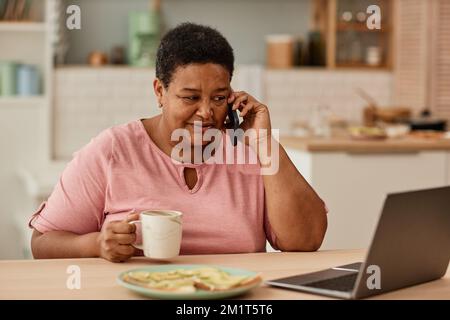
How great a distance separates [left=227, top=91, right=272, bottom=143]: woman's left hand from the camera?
2.05 metres

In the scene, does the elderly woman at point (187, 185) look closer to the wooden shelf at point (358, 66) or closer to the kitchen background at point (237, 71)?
the kitchen background at point (237, 71)

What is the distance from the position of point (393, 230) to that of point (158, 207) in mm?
662

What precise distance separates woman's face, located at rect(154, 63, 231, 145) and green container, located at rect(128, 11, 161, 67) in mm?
3226

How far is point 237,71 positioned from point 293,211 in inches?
132

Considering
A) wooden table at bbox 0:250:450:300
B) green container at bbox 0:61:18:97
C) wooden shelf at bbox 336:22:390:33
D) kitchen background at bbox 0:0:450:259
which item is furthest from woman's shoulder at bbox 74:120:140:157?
wooden shelf at bbox 336:22:390:33

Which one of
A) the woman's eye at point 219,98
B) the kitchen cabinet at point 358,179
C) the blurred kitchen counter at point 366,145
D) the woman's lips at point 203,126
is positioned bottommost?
the kitchen cabinet at point 358,179

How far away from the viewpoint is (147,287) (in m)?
1.40

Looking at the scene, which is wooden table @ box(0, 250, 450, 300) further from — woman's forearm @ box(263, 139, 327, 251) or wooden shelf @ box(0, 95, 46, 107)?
wooden shelf @ box(0, 95, 46, 107)

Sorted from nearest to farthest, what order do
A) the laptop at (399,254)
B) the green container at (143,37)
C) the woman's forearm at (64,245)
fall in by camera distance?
the laptop at (399,254) → the woman's forearm at (64,245) → the green container at (143,37)

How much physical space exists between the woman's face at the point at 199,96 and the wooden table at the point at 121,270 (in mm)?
334

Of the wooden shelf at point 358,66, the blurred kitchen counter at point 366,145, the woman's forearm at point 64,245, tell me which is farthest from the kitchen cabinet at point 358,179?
the woman's forearm at point 64,245

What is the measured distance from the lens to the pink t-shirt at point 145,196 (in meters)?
1.92

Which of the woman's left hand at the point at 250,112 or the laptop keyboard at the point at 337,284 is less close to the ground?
the woman's left hand at the point at 250,112

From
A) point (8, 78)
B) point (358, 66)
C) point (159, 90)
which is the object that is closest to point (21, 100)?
point (8, 78)
